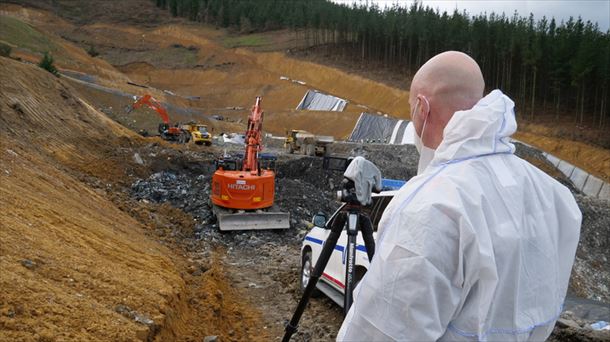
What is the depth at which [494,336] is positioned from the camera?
1.67m

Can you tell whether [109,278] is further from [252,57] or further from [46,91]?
[252,57]

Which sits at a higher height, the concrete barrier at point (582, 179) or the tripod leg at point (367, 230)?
the tripod leg at point (367, 230)

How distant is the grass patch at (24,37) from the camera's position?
4728 centimetres

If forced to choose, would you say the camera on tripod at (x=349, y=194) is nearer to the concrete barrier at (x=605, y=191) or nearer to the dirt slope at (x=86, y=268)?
the dirt slope at (x=86, y=268)

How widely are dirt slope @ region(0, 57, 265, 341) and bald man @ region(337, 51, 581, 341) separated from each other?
3.59 metres

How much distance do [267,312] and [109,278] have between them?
2759 millimetres

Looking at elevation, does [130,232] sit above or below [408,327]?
below

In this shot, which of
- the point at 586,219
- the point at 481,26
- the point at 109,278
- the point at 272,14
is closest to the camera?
the point at 109,278

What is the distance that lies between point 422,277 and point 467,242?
17 cm

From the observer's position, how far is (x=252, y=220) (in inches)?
523

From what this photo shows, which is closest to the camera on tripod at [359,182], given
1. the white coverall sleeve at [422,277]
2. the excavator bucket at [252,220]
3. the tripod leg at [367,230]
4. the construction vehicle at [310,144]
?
the tripod leg at [367,230]

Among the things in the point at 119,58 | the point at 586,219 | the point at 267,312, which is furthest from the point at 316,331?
the point at 119,58

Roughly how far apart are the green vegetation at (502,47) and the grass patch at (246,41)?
559cm

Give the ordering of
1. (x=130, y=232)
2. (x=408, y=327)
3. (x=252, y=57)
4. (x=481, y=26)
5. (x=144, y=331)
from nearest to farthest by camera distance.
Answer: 1. (x=408, y=327)
2. (x=144, y=331)
3. (x=130, y=232)
4. (x=481, y=26)
5. (x=252, y=57)
